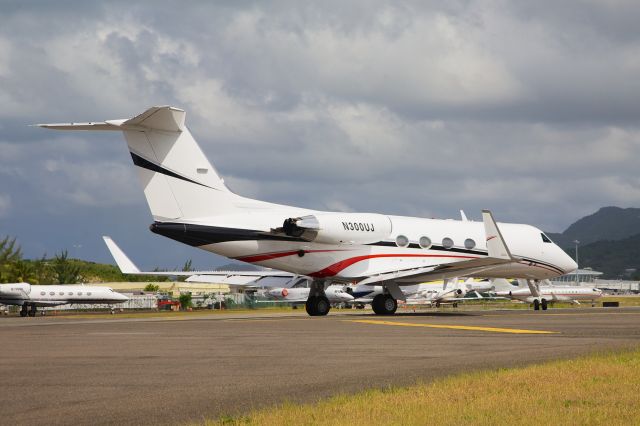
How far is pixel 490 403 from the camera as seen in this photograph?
970cm

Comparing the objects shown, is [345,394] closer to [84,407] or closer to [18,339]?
[84,407]

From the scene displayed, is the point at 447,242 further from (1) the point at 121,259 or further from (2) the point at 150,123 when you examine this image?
(1) the point at 121,259

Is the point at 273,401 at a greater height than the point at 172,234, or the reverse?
the point at 172,234

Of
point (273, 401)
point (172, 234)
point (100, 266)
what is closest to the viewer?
point (273, 401)

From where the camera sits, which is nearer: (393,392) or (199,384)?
(393,392)

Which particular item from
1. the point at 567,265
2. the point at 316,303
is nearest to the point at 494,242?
the point at 316,303

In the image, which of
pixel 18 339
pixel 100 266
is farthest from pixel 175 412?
pixel 100 266

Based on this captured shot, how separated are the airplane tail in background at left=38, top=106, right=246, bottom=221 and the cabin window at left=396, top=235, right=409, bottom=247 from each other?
7.71m

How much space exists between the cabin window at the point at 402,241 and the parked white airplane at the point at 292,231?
41mm

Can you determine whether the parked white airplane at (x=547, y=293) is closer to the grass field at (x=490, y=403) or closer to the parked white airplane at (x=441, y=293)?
the parked white airplane at (x=441, y=293)

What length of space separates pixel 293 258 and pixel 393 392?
2332cm

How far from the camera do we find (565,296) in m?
71.2

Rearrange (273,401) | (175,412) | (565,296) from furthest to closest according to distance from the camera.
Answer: (565,296)
(273,401)
(175,412)

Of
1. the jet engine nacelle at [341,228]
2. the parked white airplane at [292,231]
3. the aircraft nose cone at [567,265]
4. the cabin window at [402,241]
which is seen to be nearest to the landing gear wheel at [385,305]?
the parked white airplane at [292,231]
